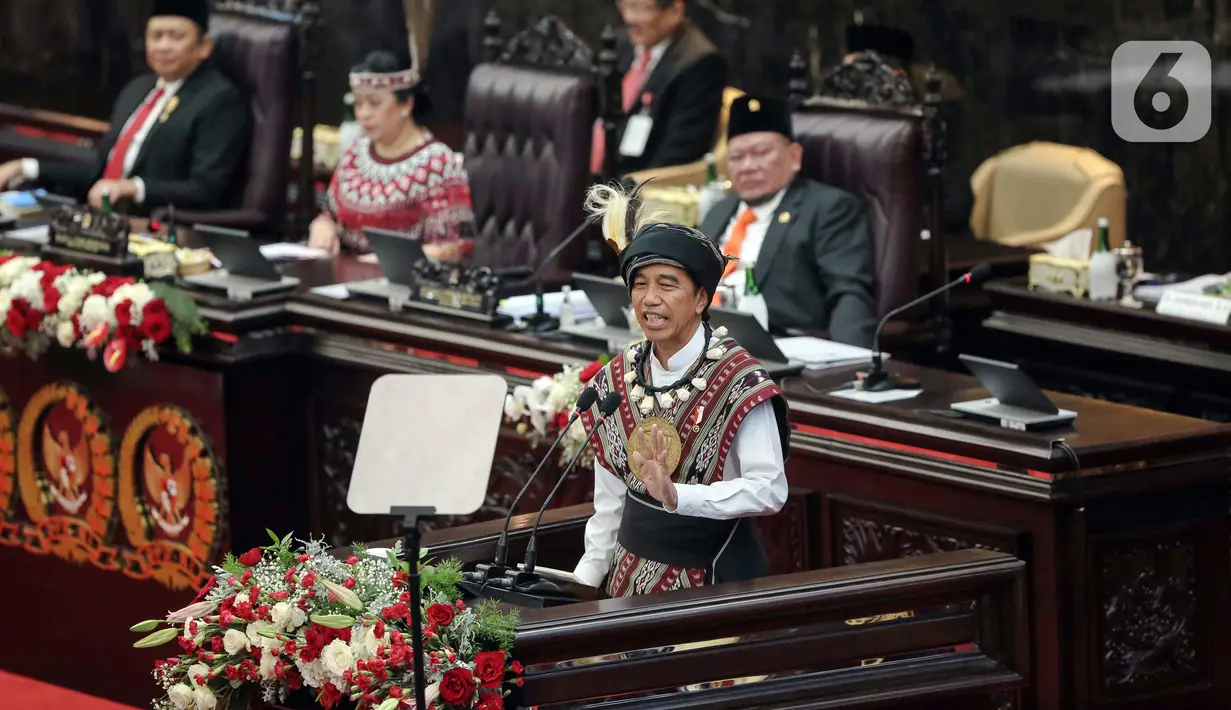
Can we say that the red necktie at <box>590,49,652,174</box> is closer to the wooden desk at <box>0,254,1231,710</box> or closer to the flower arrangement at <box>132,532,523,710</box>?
A: the wooden desk at <box>0,254,1231,710</box>

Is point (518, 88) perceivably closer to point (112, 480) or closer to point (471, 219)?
point (471, 219)

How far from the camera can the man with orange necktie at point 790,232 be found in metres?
4.83

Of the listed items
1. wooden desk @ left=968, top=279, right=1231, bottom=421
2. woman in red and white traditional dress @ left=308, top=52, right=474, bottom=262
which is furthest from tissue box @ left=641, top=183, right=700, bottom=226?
wooden desk @ left=968, top=279, right=1231, bottom=421

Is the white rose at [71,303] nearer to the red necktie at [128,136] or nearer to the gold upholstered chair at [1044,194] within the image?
the red necktie at [128,136]

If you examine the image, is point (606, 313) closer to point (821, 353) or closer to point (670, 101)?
point (821, 353)

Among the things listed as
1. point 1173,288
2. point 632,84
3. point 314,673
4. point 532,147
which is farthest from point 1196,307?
point 314,673

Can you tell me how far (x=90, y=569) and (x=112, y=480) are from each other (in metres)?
0.23

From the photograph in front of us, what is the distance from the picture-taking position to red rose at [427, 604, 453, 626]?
250 centimetres

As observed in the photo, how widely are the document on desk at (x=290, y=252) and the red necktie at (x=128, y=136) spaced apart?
2.98ft

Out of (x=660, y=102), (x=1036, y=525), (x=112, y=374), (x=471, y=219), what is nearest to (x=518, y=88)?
(x=471, y=219)

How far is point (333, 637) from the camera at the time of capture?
8.39 feet

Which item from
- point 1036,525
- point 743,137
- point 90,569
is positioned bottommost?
point 90,569

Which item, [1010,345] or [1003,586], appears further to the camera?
[1010,345]

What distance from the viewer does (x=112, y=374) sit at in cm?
483
